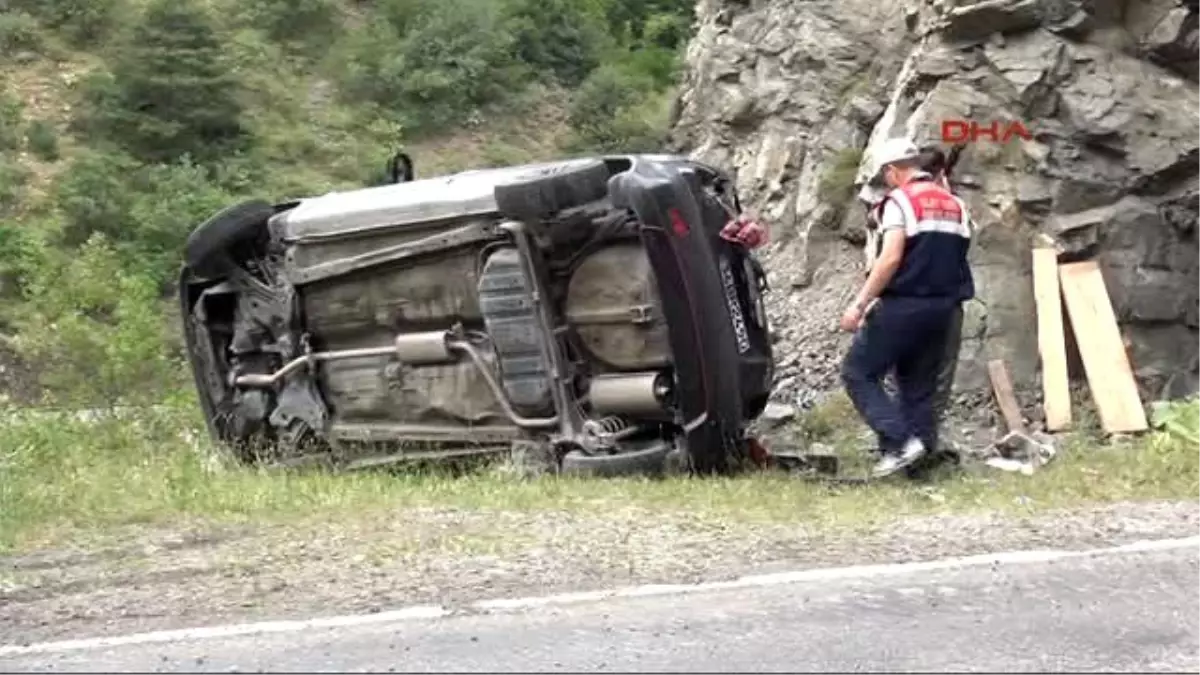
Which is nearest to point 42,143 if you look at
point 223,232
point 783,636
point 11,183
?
point 11,183

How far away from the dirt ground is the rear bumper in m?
1.50

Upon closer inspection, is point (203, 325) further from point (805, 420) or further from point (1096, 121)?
point (1096, 121)

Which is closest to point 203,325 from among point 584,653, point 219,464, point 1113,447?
point 219,464

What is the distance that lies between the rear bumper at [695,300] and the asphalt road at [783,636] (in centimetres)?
258

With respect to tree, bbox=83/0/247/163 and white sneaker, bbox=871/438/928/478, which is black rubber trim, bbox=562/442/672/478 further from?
tree, bbox=83/0/247/163

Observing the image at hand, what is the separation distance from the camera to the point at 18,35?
30.1 m

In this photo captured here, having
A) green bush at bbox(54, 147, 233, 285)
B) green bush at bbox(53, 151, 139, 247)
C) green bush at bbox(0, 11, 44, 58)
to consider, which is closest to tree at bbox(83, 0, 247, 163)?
green bush at bbox(54, 147, 233, 285)

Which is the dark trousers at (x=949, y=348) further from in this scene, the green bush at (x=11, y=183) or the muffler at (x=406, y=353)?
the green bush at (x=11, y=183)

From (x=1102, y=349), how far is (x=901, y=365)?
2211 millimetres

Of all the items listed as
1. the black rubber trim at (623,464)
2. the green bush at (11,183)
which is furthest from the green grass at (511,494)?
the green bush at (11,183)

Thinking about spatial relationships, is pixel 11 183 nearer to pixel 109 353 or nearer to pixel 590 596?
pixel 109 353

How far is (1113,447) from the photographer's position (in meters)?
7.94

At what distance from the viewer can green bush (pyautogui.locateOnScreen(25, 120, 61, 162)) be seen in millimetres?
26562

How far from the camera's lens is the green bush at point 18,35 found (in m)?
30.0
